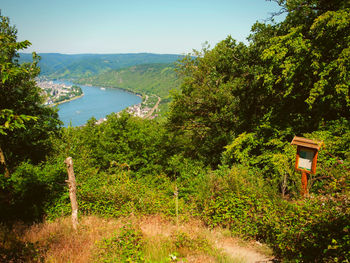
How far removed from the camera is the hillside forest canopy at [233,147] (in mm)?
3445

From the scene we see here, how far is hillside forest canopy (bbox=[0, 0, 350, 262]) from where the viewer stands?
3445 millimetres

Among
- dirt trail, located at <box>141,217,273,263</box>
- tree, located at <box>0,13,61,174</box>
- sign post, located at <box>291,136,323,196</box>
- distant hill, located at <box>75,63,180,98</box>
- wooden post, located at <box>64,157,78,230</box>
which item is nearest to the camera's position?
dirt trail, located at <box>141,217,273,263</box>

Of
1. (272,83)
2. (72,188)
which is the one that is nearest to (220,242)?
(72,188)

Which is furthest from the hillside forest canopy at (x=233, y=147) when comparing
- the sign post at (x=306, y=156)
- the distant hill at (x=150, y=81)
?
the distant hill at (x=150, y=81)

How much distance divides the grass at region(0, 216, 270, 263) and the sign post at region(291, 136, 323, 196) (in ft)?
5.67

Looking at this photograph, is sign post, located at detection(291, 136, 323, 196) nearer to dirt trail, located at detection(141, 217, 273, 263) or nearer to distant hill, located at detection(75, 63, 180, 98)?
dirt trail, located at detection(141, 217, 273, 263)

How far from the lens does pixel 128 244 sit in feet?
11.5

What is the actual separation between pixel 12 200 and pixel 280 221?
6286 millimetres

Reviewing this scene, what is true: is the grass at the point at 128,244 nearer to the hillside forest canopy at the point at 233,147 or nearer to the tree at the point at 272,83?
the hillside forest canopy at the point at 233,147

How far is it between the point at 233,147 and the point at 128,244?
604cm

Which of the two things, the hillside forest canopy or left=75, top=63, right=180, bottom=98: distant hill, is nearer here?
the hillside forest canopy

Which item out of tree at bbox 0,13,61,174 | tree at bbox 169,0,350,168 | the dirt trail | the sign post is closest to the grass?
the dirt trail

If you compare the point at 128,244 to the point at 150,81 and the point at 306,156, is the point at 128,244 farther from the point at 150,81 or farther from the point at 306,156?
the point at 150,81

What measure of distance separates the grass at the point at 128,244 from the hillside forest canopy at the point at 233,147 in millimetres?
169
